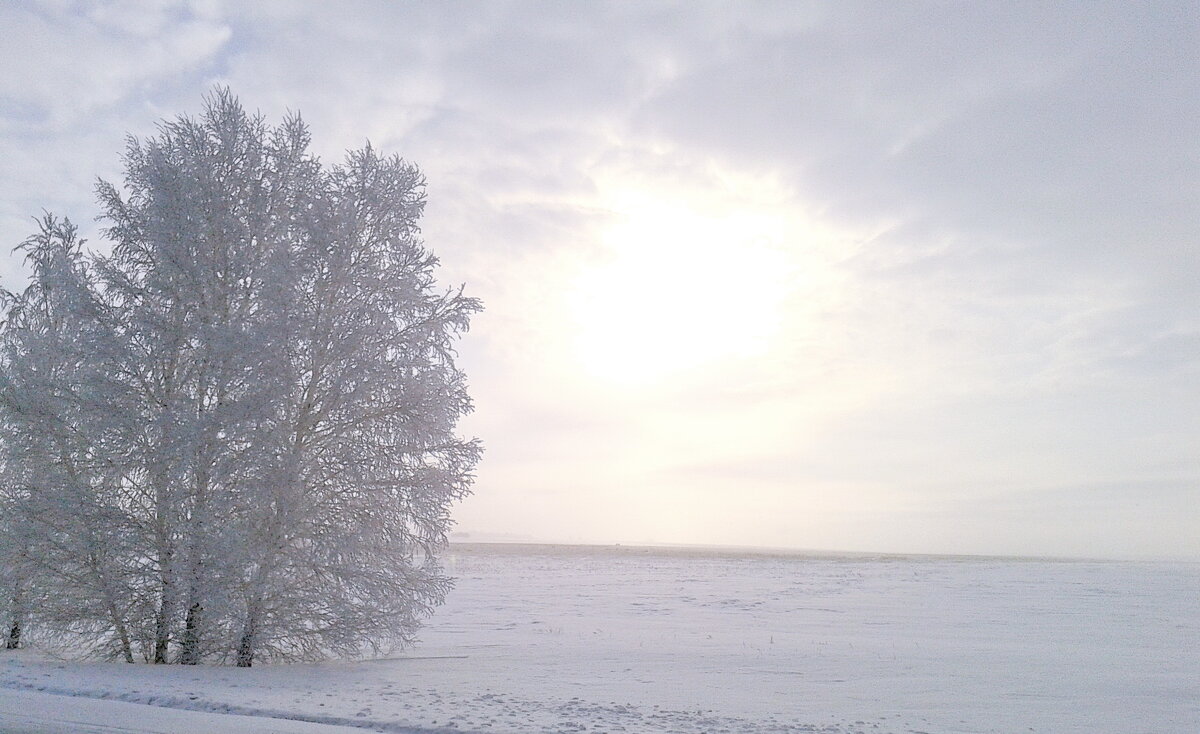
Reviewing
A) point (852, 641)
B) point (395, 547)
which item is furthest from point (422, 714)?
point (852, 641)

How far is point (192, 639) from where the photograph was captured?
1399cm

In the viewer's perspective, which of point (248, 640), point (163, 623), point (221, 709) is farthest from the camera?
point (163, 623)

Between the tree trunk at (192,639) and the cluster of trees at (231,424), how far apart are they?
37 millimetres

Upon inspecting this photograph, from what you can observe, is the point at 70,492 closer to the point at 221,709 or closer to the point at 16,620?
the point at 16,620

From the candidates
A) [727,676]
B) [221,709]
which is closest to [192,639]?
[221,709]

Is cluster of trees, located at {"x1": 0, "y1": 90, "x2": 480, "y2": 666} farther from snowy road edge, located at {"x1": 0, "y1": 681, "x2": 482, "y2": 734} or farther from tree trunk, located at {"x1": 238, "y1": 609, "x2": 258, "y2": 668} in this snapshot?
snowy road edge, located at {"x1": 0, "y1": 681, "x2": 482, "y2": 734}

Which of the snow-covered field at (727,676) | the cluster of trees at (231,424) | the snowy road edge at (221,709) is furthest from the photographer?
the cluster of trees at (231,424)

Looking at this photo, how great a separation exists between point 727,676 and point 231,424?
1013cm

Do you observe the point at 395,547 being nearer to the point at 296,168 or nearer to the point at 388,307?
the point at 388,307

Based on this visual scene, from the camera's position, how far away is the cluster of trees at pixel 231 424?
13.7m

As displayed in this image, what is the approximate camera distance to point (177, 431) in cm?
1339

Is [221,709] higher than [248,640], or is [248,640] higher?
[248,640]

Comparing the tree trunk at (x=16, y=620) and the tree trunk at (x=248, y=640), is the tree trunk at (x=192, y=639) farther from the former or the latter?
the tree trunk at (x=16, y=620)

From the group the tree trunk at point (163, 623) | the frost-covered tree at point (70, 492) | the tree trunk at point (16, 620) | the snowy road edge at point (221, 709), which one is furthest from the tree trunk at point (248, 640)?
the tree trunk at point (16, 620)
